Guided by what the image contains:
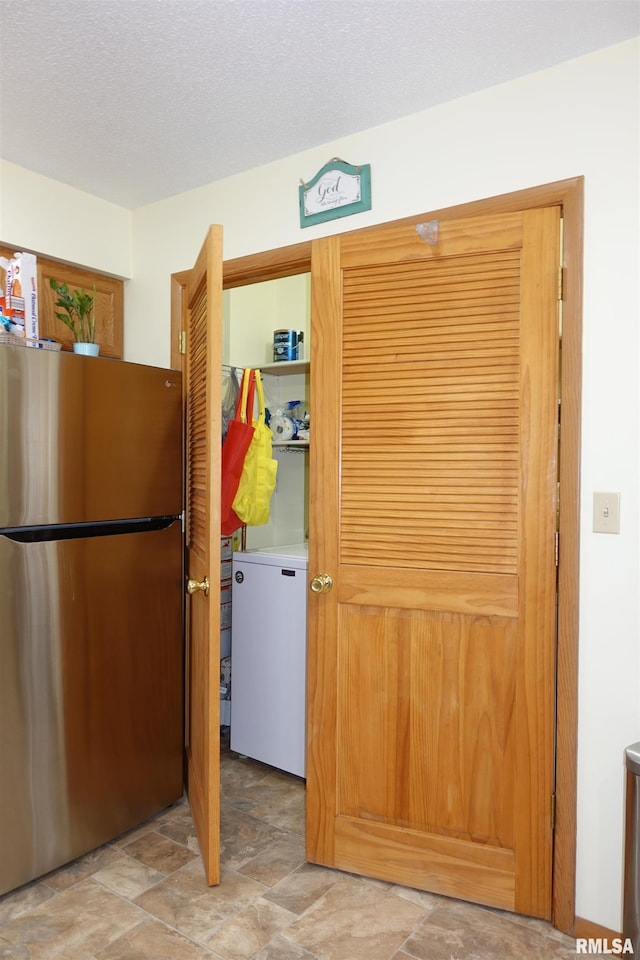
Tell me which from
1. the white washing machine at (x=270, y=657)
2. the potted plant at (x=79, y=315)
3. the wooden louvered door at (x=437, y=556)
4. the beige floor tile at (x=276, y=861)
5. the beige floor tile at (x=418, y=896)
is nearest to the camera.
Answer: the wooden louvered door at (x=437, y=556)

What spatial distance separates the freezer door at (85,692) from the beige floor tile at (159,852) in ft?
0.24

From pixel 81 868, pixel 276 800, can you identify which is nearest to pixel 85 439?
pixel 81 868

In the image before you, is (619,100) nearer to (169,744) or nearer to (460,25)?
(460,25)

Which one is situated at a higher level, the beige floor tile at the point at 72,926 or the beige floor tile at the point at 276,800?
the beige floor tile at the point at 72,926

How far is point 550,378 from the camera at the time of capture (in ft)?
5.80

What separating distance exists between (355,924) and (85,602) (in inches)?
49.3

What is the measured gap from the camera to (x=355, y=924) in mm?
1809

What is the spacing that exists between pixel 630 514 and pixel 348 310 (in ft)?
3.37

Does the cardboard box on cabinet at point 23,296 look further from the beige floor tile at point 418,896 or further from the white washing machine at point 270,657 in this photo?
the beige floor tile at point 418,896

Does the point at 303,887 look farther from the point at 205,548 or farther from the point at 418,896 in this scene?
the point at 205,548

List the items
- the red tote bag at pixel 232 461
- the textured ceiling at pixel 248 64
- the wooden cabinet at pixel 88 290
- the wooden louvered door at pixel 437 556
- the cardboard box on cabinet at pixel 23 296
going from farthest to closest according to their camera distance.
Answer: the red tote bag at pixel 232 461
the wooden cabinet at pixel 88 290
the cardboard box on cabinet at pixel 23 296
the wooden louvered door at pixel 437 556
the textured ceiling at pixel 248 64

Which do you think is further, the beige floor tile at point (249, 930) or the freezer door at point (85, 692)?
the freezer door at point (85, 692)


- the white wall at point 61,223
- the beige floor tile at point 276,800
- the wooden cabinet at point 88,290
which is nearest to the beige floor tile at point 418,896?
the beige floor tile at point 276,800

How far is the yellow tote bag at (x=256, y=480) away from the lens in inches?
112
